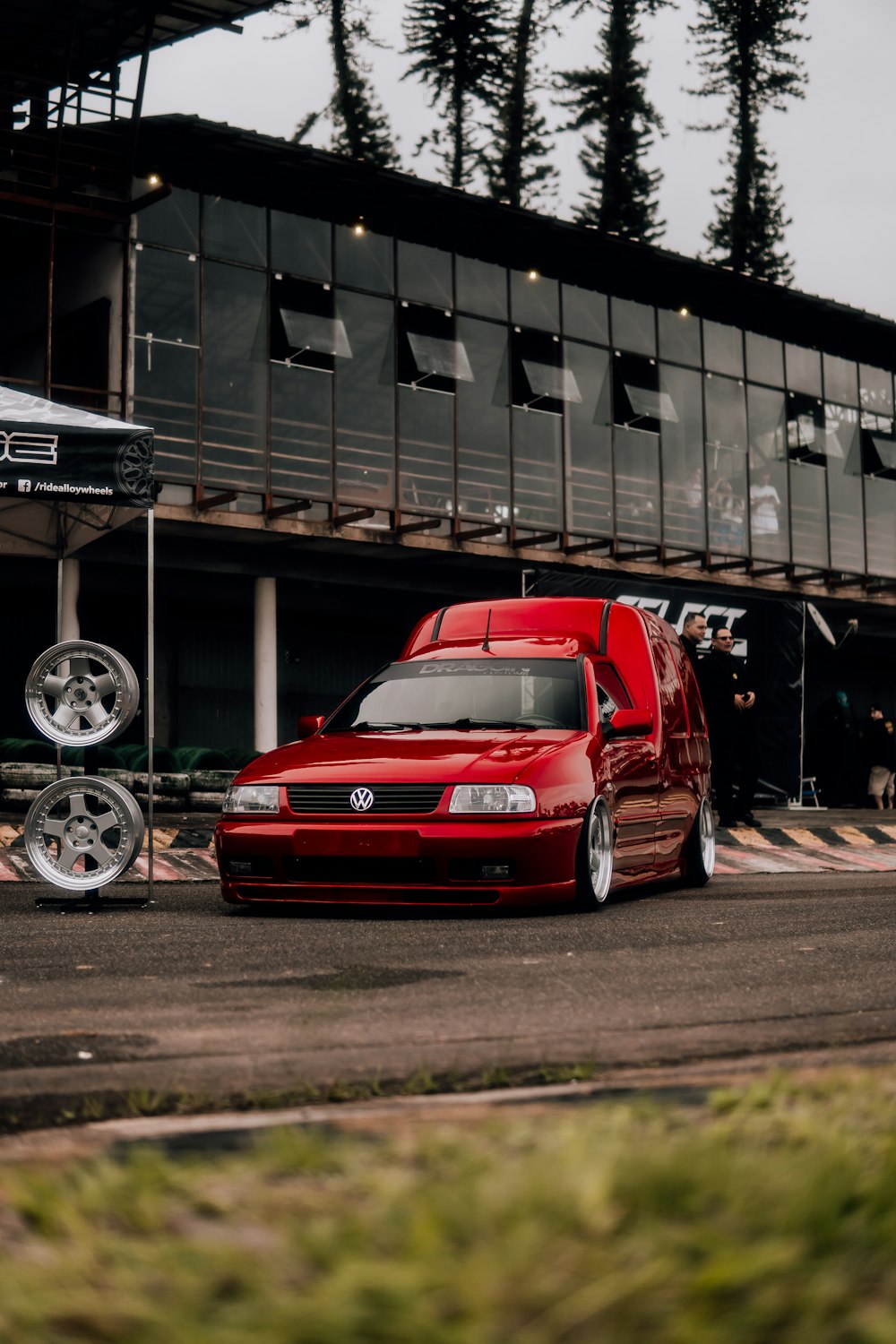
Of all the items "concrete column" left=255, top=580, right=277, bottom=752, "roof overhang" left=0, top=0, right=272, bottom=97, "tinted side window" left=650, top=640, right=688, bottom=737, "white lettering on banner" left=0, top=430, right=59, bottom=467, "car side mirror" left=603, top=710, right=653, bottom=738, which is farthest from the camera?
"concrete column" left=255, top=580, right=277, bottom=752

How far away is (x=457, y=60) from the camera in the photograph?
40344mm

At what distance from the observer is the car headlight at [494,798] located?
859 cm

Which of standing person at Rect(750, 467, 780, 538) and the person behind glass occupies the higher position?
standing person at Rect(750, 467, 780, 538)

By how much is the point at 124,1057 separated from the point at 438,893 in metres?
4.42

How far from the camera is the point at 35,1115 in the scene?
3504 millimetres

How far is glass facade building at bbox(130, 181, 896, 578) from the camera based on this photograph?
2361 centimetres

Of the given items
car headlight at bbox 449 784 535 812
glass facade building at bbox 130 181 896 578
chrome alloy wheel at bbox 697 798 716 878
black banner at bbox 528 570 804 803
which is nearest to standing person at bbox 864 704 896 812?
glass facade building at bbox 130 181 896 578

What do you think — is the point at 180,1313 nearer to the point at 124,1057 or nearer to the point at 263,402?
the point at 124,1057

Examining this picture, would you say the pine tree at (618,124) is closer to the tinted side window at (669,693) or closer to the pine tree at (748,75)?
the pine tree at (748,75)

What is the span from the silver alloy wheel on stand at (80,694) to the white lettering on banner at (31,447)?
3.54 feet

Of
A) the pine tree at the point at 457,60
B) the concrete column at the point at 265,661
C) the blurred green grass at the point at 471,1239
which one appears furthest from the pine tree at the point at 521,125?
the blurred green grass at the point at 471,1239

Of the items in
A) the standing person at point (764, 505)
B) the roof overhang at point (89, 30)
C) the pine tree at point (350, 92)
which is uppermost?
the pine tree at point (350, 92)

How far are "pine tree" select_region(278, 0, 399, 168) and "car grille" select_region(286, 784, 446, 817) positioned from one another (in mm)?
31050

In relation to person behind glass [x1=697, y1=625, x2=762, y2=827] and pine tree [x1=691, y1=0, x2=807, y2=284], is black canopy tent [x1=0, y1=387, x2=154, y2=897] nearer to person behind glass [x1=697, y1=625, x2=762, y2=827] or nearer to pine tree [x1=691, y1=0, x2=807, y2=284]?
person behind glass [x1=697, y1=625, x2=762, y2=827]
